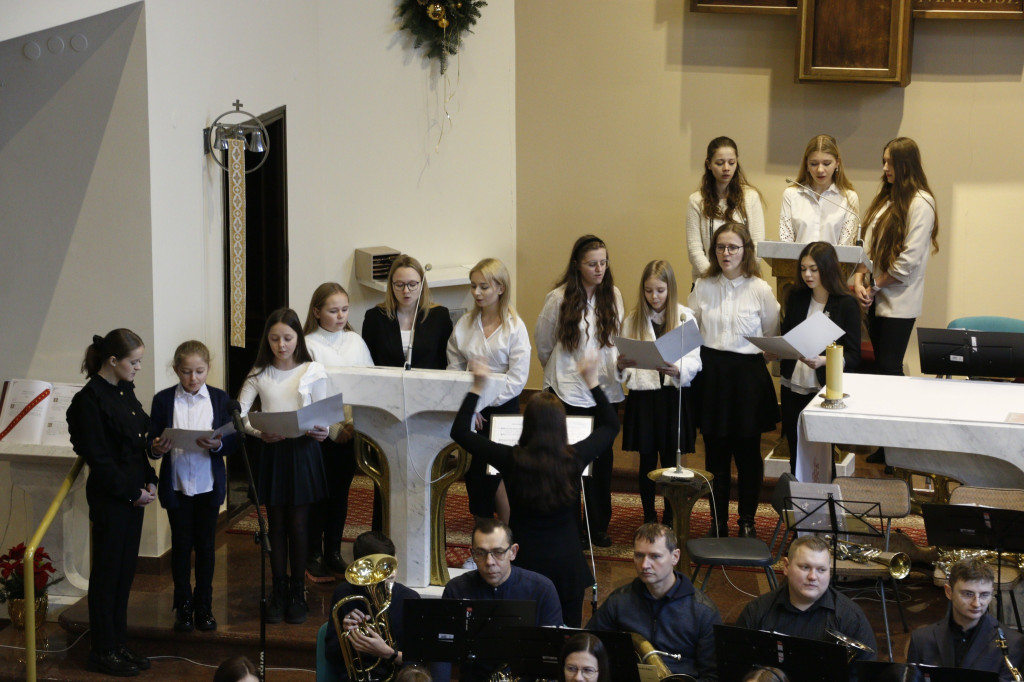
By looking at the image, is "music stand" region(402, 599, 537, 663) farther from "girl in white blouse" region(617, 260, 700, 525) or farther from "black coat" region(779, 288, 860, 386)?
"black coat" region(779, 288, 860, 386)

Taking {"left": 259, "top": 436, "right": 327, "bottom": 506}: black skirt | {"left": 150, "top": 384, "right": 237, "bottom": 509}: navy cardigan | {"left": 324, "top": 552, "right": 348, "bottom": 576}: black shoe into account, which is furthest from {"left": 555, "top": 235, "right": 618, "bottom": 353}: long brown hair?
{"left": 150, "top": 384, "right": 237, "bottom": 509}: navy cardigan

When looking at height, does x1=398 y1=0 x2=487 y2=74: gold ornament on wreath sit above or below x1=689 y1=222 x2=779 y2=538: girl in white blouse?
above

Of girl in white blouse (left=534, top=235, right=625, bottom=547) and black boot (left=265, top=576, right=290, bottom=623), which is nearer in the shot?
black boot (left=265, top=576, right=290, bottom=623)

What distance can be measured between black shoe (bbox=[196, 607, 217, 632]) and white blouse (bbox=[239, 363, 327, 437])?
32.5 inches

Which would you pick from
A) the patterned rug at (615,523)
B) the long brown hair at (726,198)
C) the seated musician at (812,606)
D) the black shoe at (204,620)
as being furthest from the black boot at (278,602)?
the long brown hair at (726,198)

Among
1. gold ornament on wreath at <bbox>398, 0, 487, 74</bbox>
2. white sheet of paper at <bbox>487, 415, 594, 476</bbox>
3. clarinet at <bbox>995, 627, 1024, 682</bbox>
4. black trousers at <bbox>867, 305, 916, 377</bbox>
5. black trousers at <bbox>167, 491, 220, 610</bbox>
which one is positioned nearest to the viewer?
Answer: clarinet at <bbox>995, 627, 1024, 682</bbox>

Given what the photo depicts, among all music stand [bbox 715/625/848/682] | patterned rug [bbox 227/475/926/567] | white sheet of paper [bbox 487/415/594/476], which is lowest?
patterned rug [bbox 227/475/926/567]

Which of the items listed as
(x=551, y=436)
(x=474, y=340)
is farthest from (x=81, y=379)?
(x=551, y=436)

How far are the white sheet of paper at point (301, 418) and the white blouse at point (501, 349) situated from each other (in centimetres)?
87

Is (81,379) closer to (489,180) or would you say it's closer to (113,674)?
(113,674)

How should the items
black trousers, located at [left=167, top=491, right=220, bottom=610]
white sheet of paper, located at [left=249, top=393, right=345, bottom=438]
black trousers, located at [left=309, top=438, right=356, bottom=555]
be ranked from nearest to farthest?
white sheet of paper, located at [left=249, top=393, right=345, bottom=438]
black trousers, located at [left=167, top=491, right=220, bottom=610]
black trousers, located at [left=309, top=438, right=356, bottom=555]

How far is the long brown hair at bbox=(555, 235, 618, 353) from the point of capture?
19.6 feet

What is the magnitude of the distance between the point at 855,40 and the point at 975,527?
4.03 metres

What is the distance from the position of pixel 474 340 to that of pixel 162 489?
157 centimetres
